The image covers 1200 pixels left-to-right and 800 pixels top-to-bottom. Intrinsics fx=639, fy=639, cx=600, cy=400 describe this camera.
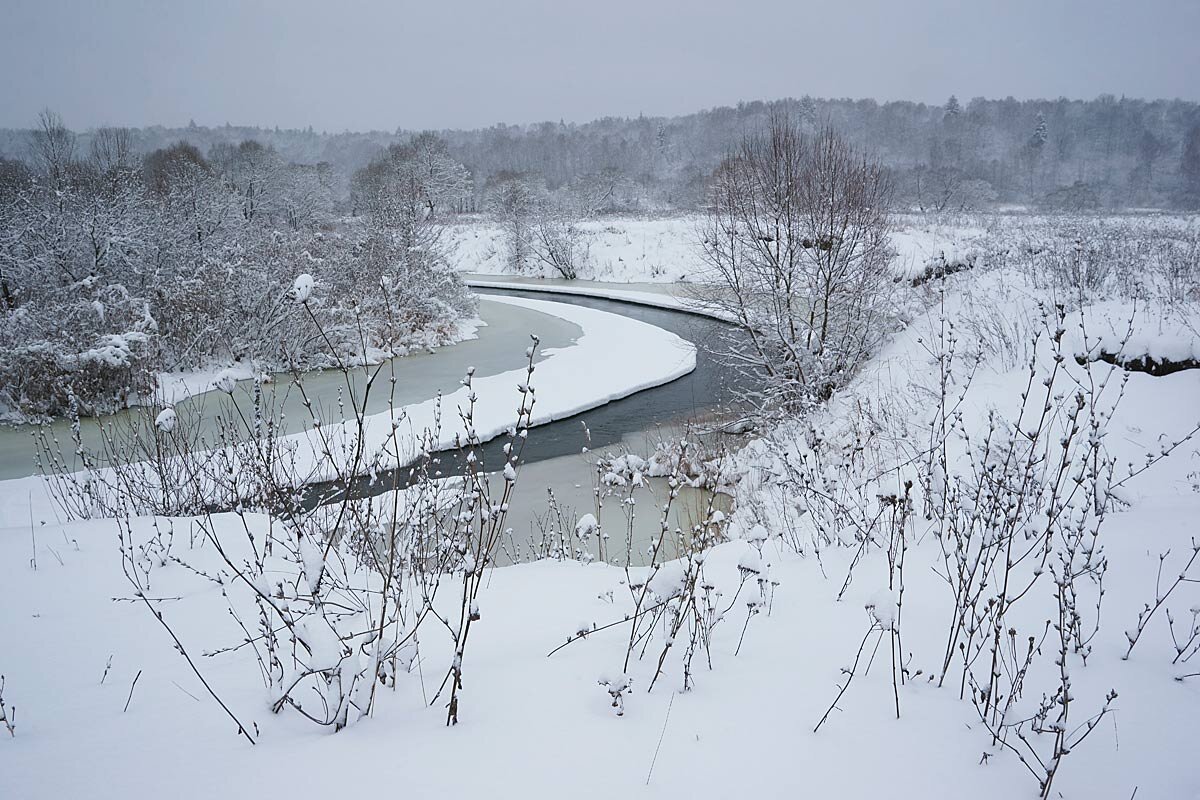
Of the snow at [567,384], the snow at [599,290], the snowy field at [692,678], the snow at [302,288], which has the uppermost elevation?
the snow at [302,288]

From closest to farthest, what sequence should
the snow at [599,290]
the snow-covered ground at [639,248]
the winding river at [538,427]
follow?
the winding river at [538,427] < the snow at [599,290] < the snow-covered ground at [639,248]

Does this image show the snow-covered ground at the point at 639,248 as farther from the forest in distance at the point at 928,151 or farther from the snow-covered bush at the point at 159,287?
the forest in distance at the point at 928,151

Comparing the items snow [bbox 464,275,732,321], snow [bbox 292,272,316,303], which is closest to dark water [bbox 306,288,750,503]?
snow [bbox 292,272,316,303]

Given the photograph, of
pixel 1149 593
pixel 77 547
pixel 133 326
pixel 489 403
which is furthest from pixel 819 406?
pixel 133 326

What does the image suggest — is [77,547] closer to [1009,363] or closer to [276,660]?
[276,660]

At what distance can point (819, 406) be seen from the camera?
36.9 feet

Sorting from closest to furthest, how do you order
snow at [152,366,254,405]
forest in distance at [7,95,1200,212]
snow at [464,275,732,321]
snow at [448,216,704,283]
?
snow at [152,366,254,405] → snow at [464,275,732,321] → snow at [448,216,704,283] → forest in distance at [7,95,1200,212]

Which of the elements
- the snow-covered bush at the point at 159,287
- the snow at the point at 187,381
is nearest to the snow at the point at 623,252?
the snow-covered bush at the point at 159,287

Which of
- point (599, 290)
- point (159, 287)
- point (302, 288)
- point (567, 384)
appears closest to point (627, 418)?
point (567, 384)

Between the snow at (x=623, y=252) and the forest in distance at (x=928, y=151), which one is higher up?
the forest in distance at (x=928, y=151)

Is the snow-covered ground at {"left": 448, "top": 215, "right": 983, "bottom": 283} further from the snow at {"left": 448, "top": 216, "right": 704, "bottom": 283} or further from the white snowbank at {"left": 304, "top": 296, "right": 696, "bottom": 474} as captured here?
the white snowbank at {"left": 304, "top": 296, "right": 696, "bottom": 474}

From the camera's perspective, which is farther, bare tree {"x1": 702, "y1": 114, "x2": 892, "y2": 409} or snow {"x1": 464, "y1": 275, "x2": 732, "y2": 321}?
snow {"x1": 464, "y1": 275, "x2": 732, "y2": 321}

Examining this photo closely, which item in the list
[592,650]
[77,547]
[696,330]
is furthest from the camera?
[696,330]

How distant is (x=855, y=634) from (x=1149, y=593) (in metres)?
1.34
